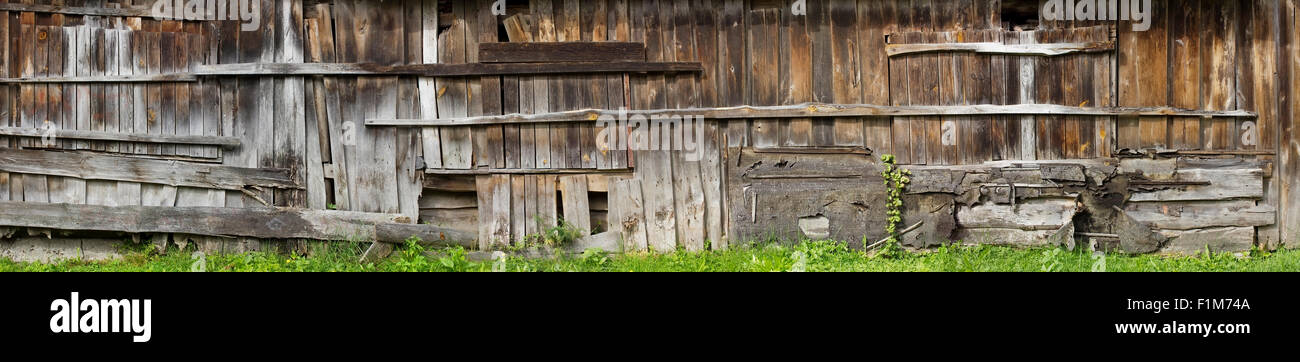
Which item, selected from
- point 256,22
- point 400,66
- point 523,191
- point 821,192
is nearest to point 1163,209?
point 821,192

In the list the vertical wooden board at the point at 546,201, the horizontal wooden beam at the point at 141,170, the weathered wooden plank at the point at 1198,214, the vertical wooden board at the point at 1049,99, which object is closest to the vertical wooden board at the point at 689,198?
the vertical wooden board at the point at 546,201

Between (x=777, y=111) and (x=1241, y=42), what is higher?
(x=1241, y=42)

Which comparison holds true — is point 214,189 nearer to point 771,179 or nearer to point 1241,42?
point 771,179

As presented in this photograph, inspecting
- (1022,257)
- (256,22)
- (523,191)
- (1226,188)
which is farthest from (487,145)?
(1226,188)

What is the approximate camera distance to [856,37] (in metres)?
7.20

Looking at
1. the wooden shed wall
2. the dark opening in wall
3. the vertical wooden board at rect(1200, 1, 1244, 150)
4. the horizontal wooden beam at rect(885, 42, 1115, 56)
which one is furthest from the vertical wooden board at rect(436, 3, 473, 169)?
the vertical wooden board at rect(1200, 1, 1244, 150)

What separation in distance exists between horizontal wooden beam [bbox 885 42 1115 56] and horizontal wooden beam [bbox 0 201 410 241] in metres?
4.58

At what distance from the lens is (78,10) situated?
7148 millimetres

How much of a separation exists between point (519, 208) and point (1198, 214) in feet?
19.1

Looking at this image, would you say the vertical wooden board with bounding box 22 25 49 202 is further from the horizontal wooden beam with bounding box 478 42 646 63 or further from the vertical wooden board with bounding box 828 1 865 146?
the vertical wooden board with bounding box 828 1 865 146

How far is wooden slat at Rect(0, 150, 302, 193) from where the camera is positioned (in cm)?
718

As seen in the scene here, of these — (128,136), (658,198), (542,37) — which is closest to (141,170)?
(128,136)

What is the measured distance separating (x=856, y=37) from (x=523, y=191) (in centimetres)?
314

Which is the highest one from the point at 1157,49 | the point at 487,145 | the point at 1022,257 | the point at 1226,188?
the point at 1157,49
